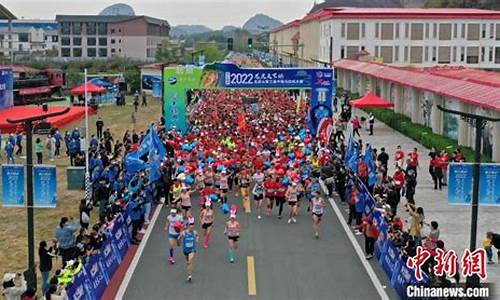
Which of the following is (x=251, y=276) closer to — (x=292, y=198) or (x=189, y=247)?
(x=189, y=247)

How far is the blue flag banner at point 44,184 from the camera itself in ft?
55.8

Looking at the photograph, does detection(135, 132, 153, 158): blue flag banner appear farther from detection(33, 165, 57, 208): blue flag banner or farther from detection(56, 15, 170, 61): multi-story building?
detection(56, 15, 170, 61): multi-story building

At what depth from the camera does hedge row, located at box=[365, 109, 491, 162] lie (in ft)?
107

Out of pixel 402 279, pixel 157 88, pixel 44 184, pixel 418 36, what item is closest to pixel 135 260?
pixel 44 184

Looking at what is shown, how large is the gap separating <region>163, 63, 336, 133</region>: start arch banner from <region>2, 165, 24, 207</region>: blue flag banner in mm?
22519

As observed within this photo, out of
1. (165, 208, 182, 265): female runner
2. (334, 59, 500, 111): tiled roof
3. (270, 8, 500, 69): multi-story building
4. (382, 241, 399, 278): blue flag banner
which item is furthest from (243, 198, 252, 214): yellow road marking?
(270, 8, 500, 69): multi-story building

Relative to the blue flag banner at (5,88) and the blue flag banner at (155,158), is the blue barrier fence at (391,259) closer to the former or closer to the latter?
the blue flag banner at (155,158)

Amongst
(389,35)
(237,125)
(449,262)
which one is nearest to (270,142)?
(237,125)

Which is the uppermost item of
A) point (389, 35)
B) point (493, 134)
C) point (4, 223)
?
point (389, 35)

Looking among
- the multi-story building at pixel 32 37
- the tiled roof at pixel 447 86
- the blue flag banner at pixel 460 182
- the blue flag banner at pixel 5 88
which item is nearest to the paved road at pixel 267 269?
the blue flag banner at pixel 460 182

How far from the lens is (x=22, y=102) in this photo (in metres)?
59.0

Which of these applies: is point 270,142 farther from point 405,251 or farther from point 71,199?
point 405,251

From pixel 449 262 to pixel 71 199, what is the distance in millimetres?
15415

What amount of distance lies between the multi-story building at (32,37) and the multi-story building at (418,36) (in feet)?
227
